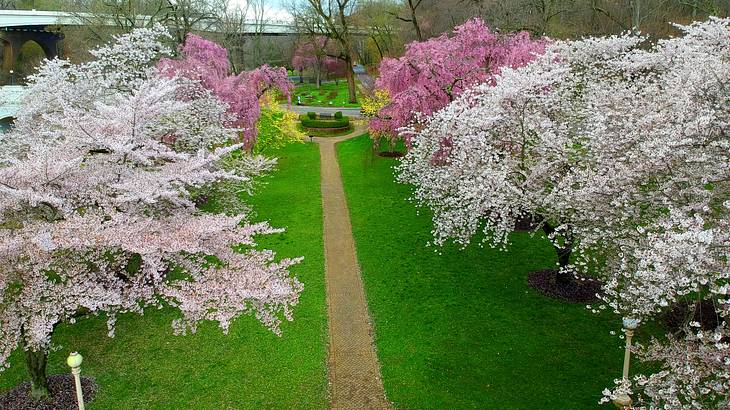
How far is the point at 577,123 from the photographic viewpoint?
1093cm

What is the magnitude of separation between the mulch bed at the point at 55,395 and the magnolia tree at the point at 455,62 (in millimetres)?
11787

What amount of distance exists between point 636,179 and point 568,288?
216 inches

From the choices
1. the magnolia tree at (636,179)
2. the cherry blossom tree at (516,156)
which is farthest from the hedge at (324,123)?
the cherry blossom tree at (516,156)

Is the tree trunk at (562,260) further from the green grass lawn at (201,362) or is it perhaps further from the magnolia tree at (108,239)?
the magnolia tree at (108,239)

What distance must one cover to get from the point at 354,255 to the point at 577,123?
752 centimetres

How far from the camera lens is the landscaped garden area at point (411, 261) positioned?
7.28m

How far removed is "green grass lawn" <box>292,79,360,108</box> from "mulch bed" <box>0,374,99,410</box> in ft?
138

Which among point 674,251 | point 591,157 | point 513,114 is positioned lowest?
point 674,251

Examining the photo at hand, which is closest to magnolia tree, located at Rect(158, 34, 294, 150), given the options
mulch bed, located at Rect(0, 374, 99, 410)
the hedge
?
mulch bed, located at Rect(0, 374, 99, 410)

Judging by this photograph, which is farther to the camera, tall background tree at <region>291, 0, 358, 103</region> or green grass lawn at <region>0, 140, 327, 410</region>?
tall background tree at <region>291, 0, 358, 103</region>

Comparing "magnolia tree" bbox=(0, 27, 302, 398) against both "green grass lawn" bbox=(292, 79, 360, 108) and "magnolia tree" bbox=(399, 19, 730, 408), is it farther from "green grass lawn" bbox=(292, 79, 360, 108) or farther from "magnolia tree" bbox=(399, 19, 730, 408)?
"green grass lawn" bbox=(292, 79, 360, 108)

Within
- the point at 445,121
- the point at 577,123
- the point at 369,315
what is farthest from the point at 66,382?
the point at 577,123

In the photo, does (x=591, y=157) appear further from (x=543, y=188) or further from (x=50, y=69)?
(x=50, y=69)

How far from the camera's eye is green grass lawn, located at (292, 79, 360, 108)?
2054 inches
